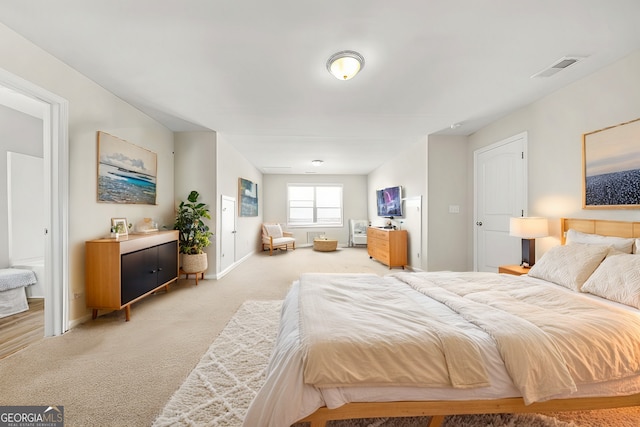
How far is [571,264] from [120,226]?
14.6ft

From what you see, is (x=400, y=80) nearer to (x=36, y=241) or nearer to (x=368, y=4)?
(x=368, y=4)

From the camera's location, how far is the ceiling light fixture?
2295 mm

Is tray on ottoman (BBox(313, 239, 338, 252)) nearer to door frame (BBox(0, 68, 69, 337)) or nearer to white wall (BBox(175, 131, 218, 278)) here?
white wall (BBox(175, 131, 218, 278))

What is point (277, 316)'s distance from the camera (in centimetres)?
290

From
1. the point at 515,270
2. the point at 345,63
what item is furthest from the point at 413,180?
the point at 345,63

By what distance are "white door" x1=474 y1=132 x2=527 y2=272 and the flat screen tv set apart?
1746mm

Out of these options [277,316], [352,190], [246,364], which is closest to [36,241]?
[277,316]

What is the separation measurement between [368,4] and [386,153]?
451 cm

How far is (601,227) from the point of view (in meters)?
2.52

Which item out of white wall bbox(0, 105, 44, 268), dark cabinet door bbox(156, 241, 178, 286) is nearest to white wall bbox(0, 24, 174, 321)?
dark cabinet door bbox(156, 241, 178, 286)

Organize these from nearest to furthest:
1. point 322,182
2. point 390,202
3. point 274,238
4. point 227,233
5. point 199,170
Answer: point 199,170 → point 227,233 → point 390,202 → point 274,238 → point 322,182

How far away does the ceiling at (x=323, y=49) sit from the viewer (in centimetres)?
182

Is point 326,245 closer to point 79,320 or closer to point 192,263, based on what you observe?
point 192,263

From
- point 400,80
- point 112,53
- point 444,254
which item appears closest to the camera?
point 112,53
